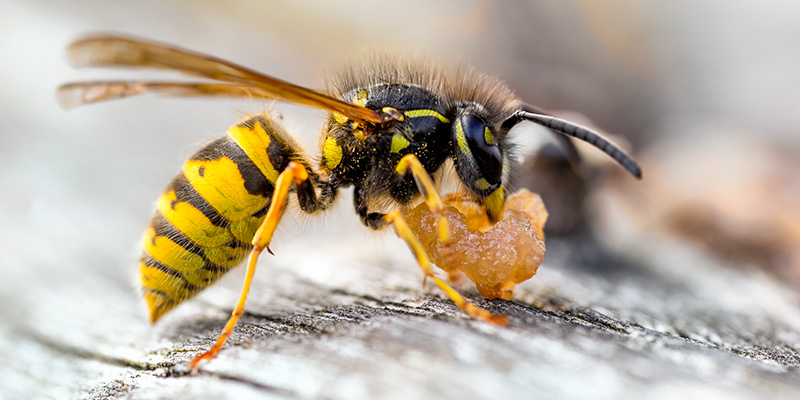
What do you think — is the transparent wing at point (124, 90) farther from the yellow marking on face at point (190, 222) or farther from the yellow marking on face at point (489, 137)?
the yellow marking on face at point (489, 137)

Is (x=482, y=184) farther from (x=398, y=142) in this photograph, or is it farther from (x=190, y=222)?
(x=190, y=222)

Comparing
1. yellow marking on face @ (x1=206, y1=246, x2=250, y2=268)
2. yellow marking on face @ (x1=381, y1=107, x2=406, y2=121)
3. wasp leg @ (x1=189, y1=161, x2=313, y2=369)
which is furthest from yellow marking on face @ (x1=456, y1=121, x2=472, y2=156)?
yellow marking on face @ (x1=206, y1=246, x2=250, y2=268)

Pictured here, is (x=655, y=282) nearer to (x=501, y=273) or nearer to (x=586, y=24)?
(x=501, y=273)

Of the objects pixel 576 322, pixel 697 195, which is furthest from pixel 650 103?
pixel 576 322

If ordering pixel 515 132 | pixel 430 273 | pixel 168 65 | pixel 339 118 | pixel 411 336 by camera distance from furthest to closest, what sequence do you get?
pixel 515 132
pixel 339 118
pixel 430 273
pixel 168 65
pixel 411 336

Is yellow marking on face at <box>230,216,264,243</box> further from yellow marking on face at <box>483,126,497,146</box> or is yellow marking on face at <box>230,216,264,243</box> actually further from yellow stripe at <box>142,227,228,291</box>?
yellow marking on face at <box>483,126,497,146</box>

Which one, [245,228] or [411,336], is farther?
[245,228]

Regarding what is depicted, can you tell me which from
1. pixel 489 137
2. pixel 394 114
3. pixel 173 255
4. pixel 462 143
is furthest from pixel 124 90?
pixel 489 137

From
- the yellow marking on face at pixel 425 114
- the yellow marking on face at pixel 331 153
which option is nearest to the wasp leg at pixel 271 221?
the yellow marking on face at pixel 331 153
